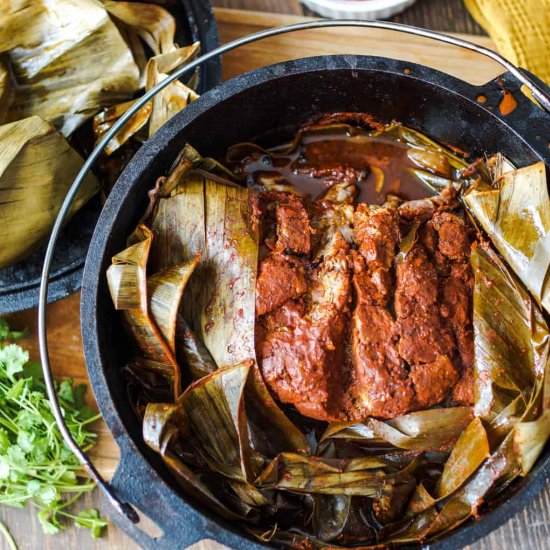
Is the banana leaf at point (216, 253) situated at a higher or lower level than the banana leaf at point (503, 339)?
higher

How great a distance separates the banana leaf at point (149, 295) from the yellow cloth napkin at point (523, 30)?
1397 millimetres

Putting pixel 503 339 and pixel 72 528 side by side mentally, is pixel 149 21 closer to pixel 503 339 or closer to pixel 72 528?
pixel 503 339

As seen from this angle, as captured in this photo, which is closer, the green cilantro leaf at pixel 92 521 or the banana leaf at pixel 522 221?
the banana leaf at pixel 522 221

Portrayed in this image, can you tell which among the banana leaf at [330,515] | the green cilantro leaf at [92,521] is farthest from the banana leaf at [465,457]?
A: the green cilantro leaf at [92,521]

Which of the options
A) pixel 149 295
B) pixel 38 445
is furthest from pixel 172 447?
pixel 38 445

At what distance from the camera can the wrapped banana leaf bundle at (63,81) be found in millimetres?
2088

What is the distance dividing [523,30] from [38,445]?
209 cm

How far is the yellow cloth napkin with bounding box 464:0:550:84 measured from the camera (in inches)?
94.9

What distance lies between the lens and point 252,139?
6.98 feet

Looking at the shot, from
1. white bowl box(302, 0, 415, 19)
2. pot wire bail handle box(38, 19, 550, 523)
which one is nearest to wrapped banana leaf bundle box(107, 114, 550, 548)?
pot wire bail handle box(38, 19, 550, 523)

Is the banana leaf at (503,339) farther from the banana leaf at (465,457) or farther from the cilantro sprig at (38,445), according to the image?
the cilantro sprig at (38,445)

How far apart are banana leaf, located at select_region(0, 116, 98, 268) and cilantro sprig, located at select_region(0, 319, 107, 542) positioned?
317 millimetres

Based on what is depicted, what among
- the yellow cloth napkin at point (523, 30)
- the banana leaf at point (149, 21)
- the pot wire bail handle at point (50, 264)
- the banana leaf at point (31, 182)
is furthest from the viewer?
the yellow cloth napkin at point (523, 30)

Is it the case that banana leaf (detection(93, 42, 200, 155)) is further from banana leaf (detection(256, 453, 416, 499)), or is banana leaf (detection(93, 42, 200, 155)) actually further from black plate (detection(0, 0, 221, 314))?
banana leaf (detection(256, 453, 416, 499))
